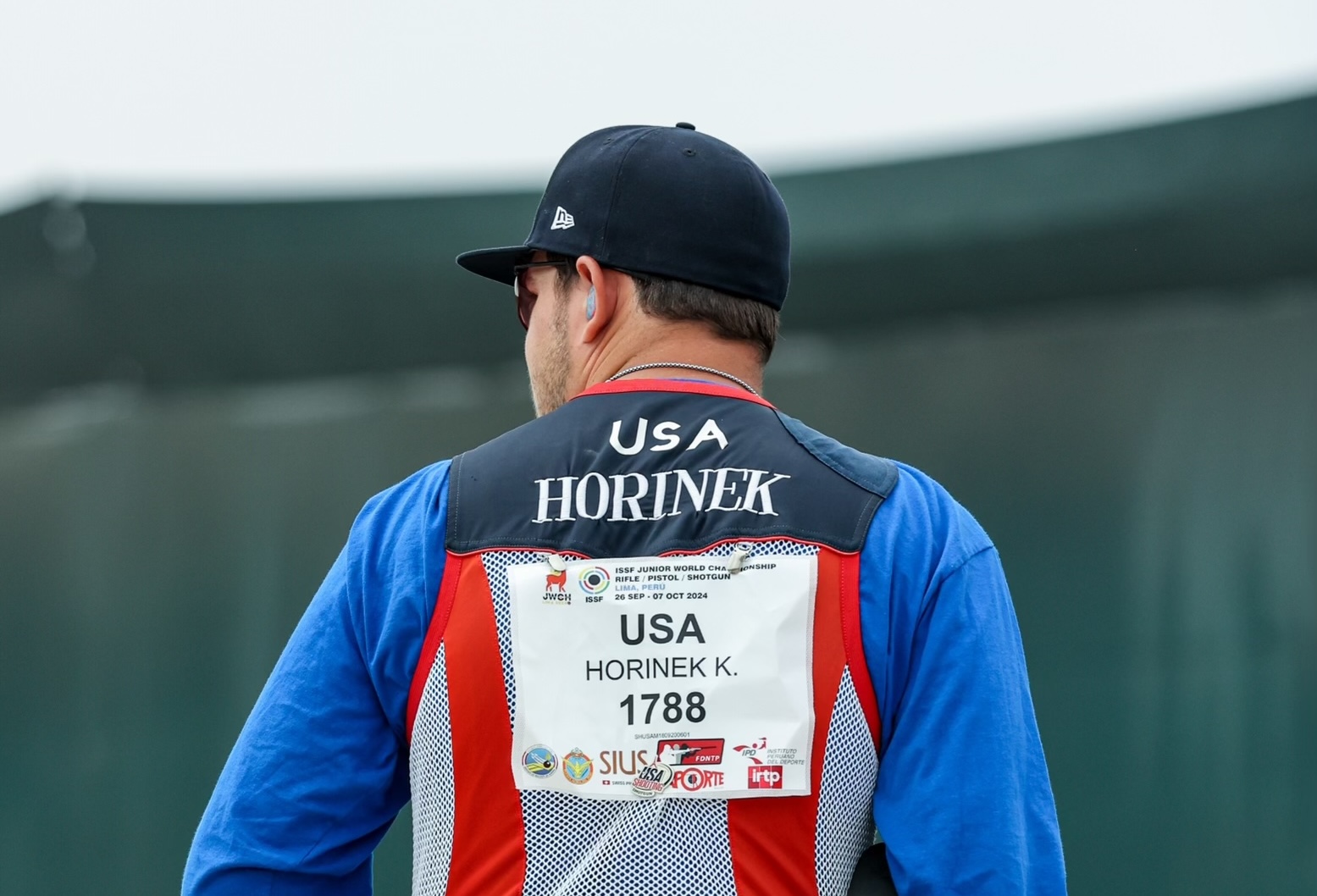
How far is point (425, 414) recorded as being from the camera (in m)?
3.66

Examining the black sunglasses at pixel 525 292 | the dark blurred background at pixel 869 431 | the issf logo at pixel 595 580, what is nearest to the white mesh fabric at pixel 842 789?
the issf logo at pixel 595 580

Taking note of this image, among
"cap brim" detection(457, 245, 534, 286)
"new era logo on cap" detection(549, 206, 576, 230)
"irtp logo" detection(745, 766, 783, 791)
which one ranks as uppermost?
"new era logo on cap" detection(549, 206, 576, 230)

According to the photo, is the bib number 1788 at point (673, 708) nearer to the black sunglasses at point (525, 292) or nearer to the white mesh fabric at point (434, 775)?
the white mesh fabric at point (434, 775)

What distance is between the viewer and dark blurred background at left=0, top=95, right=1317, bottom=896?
3.11 meters

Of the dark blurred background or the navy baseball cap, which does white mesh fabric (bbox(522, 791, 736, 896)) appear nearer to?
the navy baseball cap

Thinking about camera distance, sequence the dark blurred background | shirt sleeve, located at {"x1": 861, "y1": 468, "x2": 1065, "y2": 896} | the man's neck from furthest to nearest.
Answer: the dark blurred background
the man's neck
shirt sleeve, located at {"x1": 861, "y1": 468, "x2": 1065, "y2": 896}

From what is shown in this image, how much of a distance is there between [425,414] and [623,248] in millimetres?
2610

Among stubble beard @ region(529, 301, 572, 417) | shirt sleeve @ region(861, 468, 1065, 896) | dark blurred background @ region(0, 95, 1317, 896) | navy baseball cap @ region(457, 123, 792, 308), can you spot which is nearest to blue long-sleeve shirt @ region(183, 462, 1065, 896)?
shirt sleeve @ region(861, 468, 1065, 896)

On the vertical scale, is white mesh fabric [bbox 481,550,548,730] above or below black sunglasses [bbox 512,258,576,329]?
below

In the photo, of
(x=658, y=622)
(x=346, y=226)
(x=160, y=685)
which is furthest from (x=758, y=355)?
(x=160, y=685)

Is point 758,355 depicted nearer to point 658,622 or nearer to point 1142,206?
point 658,622

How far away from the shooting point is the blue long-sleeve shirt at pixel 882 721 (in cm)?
99

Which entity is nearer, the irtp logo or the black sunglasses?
the irtp logo

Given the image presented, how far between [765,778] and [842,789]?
0.06m
